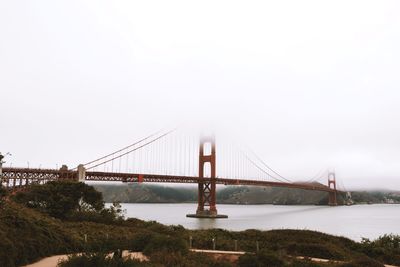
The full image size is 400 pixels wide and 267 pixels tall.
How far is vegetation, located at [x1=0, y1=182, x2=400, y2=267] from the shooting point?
1316cm

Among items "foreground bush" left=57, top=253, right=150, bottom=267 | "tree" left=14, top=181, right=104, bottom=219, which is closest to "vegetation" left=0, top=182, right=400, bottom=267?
"foreground bush" left=57, top=253, right=150, bottom=267

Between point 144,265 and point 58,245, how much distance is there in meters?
Result: 6.63

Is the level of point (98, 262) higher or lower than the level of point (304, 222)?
higher

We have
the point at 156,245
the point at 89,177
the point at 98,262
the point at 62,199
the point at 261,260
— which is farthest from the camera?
the point at 89,177

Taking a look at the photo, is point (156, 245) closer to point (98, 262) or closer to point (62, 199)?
point (98, 262)

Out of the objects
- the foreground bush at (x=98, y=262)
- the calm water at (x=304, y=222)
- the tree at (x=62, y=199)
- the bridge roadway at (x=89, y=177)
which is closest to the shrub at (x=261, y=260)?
the foreground bush at (x=98, y=262)

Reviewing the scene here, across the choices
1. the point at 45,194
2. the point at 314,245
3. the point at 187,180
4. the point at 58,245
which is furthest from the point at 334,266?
the point at 187,180

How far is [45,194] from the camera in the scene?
28.9 metres

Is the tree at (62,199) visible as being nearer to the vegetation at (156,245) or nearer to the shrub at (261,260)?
the vegetation at (156,245)

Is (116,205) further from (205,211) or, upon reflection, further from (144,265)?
(205,211)

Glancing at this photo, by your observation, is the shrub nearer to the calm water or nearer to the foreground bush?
the foreground bush

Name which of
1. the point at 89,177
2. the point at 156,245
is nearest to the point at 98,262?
the point at 156,245

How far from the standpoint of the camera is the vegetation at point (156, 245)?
43.2 ft

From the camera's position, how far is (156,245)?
15523 millimetres
